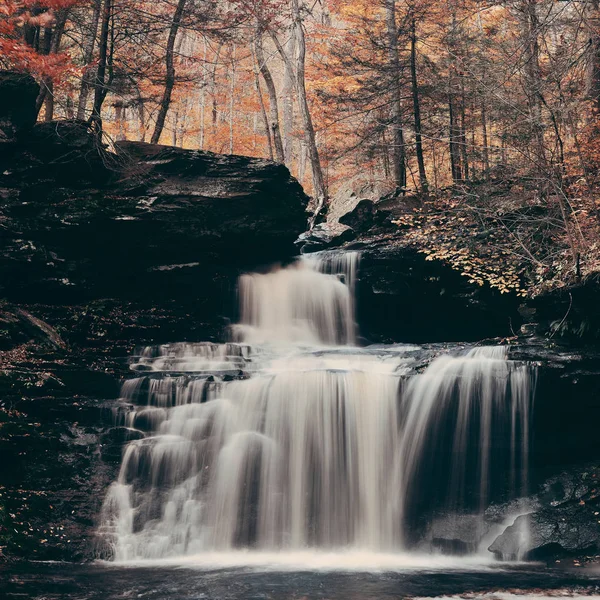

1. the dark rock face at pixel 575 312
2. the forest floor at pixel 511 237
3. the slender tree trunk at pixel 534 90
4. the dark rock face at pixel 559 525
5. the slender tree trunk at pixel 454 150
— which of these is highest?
the slender tree trunk at pixel 454 150

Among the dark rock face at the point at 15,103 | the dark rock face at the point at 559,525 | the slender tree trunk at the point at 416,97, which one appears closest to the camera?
Result: the dark rock face at the point at 559,525

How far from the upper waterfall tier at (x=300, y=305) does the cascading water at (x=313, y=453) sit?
2.95 m

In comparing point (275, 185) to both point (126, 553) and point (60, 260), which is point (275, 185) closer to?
point (60, 260)

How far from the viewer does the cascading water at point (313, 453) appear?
25.0 feet

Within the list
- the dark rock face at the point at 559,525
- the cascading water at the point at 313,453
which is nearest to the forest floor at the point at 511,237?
the cascading water at the point at 313,453

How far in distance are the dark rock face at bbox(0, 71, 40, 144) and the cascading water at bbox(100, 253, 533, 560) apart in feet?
17.9

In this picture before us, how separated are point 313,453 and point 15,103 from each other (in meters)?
8.21

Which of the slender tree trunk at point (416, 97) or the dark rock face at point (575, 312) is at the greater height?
the slender tree trunk at point (416, 97)

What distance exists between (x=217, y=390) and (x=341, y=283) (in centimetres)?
495

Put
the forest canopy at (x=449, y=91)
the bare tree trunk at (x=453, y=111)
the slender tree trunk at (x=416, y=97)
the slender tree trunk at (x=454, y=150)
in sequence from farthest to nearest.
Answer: the slender tree trunk at (x=454, y=150) < the slender tree trunk at (x=416, y=97) < the bare tree trunk at (x=453, y=111) < the forest canopy at (x=449, y=91)

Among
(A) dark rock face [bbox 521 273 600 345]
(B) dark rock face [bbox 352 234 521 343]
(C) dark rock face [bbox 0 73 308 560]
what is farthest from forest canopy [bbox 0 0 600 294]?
(C) dark rock face [bbox 0 73 308 560]

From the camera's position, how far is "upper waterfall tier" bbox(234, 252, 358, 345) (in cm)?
1231

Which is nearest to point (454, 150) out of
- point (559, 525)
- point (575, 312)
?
point (575, 312)

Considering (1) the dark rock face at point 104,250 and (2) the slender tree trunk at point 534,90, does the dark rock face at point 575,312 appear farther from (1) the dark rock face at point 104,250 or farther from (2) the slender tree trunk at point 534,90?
(1) the dark rock face at point 104,250
